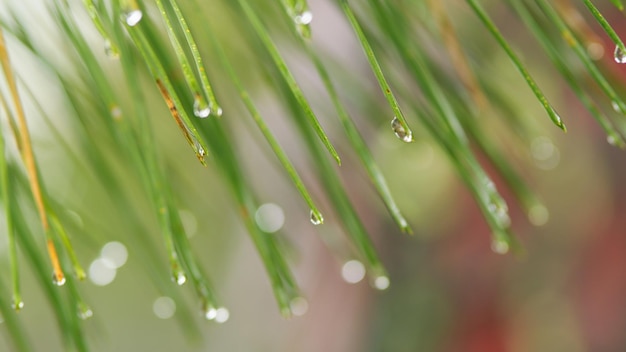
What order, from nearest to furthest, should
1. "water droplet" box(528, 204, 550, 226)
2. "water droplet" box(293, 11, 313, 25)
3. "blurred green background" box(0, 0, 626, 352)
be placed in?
"water droplet" box(293, 11, 313, 25)
"water droplet" box(528, 204, 550, 226)
"blurred green background" box(0, 0, 626, 352)

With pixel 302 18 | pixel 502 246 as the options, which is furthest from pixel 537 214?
pixel 302 18

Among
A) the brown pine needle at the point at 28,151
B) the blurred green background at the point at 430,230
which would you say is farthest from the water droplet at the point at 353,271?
the brown pine needle at the point at 28,151

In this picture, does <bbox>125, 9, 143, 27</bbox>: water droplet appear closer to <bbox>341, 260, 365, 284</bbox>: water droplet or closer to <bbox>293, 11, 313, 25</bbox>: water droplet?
<bbox>293, 11, 313, 25</bbox>: water droplet

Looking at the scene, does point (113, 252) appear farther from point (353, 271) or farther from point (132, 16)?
point (132, 16)

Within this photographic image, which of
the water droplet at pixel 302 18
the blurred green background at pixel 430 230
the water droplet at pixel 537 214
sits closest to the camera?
the water droplet at pixel 302 18

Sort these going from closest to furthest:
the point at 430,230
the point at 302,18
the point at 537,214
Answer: the point at 302,18, the point at 537,214, the point at 430,230

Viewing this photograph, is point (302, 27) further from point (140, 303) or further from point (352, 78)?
point (140, 303)

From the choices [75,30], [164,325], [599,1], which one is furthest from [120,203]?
[164,325]

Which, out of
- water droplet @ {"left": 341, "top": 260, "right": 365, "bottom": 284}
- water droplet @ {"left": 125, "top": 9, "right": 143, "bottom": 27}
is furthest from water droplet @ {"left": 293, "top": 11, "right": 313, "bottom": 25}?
water droplet @ {"left": 341, "top": 260, "right": 365, "bottom": 284}

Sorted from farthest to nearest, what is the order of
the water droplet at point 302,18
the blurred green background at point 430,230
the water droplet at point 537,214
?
1. the blurred green background at point 430,230
2. the water droplet at point 537,214
3. the water droplet at point 302,18

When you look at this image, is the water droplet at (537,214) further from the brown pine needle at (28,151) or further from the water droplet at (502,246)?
the brown pine needle at (28,151)

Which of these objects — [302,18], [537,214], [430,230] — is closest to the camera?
[302,18]

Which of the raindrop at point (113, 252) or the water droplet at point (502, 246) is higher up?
the raindrop at point (113, 252)
